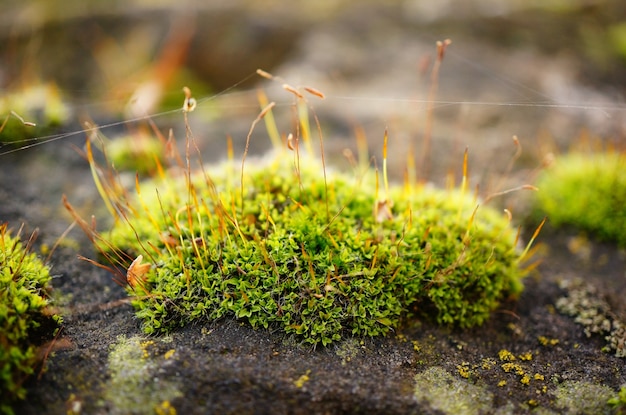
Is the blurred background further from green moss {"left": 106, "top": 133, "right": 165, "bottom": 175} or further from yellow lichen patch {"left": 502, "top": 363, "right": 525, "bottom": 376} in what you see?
yellow lichen patch {"left": 502, "top": 363, "right": 525, "bottom": 376}

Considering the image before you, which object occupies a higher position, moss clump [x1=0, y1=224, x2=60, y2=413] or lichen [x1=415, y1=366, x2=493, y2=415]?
moss clump [x1=0, y1=224, x2=60, y2=413]

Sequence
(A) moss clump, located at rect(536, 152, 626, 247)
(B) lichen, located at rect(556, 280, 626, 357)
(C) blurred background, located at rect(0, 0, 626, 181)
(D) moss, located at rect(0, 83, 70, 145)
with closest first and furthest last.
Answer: (B) lichen, located at rect(556, 280, 626, 357)
(A) moss clump, located at rect(536, 152, 626, 247)
(D) moss, located at rect(0, 83, 70, 145)
(C) blurred background, located at rect(0, 0, 626, 181)

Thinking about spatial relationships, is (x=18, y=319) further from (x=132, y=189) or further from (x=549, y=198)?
(x=549, y=198)

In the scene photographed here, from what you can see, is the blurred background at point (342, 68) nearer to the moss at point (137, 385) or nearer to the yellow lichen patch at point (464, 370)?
the yellow lichen patch at point (464, 370)

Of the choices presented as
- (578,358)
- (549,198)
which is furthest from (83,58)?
(578,358)

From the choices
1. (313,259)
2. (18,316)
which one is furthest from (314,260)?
(18,316)

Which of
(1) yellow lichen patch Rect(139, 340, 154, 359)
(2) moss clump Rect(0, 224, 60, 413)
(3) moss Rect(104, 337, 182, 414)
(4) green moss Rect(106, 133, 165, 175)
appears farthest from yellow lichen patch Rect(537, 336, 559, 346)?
(4) green moss Rect(106, 133, 165, 175)
